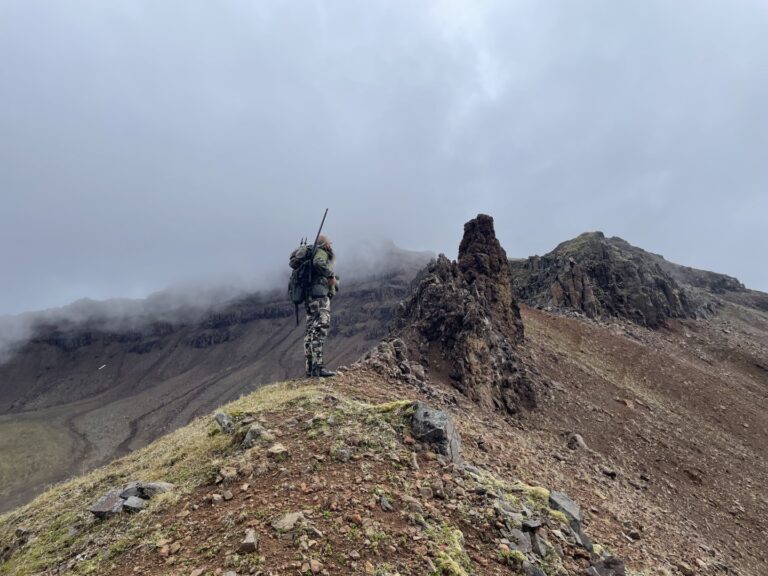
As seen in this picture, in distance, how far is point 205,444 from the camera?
32.9 feet

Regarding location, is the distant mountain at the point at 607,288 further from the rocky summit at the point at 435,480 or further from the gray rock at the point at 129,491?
the gray rock at the point at 129,491

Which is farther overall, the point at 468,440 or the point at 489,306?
the point at 489,306

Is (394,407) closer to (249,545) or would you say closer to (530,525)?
(530,525)

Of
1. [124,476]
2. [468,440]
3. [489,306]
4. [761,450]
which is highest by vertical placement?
[489,306]

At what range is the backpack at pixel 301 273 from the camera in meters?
15.6

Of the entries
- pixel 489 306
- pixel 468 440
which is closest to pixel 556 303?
pixel 489 306

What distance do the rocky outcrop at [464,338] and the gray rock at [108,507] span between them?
602 inches

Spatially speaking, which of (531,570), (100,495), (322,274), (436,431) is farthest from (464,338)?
(100,495)

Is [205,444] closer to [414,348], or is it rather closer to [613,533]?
[613,533]

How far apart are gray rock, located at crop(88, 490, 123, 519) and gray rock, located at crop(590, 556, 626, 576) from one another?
26.4 feet

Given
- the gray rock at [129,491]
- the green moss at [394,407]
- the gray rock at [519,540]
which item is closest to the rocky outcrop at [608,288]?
the green moss at [394,407]

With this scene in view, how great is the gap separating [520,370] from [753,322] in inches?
2893

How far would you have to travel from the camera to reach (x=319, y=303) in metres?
15.7

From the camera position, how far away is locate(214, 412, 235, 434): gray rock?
402 inches
